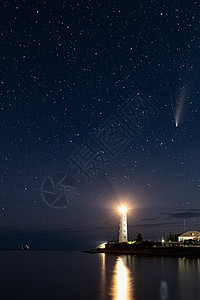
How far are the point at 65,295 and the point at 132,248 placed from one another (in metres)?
90.6

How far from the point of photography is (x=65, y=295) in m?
24.9

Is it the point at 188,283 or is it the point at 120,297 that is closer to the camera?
the point at 120,297

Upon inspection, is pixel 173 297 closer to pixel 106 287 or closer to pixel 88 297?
pixel 88 297

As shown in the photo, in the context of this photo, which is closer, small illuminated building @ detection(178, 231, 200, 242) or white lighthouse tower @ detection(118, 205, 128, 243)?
small illuminated building @ detection(178, 231, 200, 242)

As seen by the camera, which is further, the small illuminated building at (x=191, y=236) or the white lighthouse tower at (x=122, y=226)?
the white lighthouse tower at (x=122, y=226)

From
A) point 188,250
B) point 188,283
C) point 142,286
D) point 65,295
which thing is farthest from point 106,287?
point 188,250

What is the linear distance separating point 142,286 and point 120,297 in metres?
6.52

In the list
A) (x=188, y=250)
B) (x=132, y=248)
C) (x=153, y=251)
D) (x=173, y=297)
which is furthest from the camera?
(x=132, y=248)

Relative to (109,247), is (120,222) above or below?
above

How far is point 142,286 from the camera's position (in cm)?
2881

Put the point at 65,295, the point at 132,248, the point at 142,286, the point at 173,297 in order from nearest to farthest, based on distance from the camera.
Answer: the point at 173,297
the point at 65,295
the point at 142,286
the point at 132,248

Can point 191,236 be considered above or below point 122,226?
below

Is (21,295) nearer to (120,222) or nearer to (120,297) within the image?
(120,297)

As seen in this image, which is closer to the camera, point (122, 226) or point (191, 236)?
point (191, 236)
